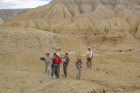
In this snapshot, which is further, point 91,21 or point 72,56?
point 91,21

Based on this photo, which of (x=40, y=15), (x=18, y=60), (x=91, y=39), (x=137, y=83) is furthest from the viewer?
(x=40, y=15)

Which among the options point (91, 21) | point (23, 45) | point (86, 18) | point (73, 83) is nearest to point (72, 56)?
point (23, 45)

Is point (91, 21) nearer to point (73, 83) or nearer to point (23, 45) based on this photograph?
point (23, 45)

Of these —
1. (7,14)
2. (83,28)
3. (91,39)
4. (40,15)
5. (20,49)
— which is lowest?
(20,49)

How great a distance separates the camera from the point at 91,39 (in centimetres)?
3838

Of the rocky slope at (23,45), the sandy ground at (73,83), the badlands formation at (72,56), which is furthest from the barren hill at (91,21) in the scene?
the sandy ground at (73,83)

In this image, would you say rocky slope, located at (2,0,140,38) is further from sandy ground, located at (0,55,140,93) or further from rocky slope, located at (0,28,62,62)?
sandy ground, located at (0,55,140,93)

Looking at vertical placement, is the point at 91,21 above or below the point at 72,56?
above

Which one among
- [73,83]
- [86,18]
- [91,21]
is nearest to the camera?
[73,83]

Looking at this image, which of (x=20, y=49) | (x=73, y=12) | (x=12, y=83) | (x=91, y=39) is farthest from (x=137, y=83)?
(x=73, y=12)

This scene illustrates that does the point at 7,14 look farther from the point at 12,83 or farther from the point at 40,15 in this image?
the point at 12,83

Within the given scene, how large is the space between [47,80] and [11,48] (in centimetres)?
679

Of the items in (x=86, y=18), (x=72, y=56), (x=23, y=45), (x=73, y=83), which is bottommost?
(x=73, y=83)

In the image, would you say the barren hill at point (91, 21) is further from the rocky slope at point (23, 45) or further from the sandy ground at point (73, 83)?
the sandy ground at point (73, 83)
